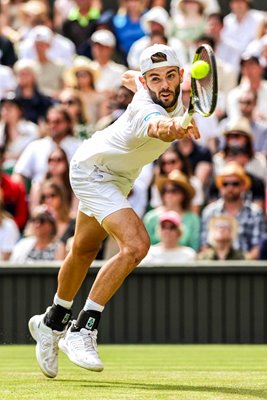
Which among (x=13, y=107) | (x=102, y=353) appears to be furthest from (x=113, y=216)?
(x=13, y=107)

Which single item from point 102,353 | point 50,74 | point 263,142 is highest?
point 50,74

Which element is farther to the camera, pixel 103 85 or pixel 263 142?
pixel 103 85

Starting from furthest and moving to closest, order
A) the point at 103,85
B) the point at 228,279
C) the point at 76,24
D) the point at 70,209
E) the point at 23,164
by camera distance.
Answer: the point at 76,24 < the point at 103,85 < the point at 23,164 < the point at 70,209 < the point at 228,279

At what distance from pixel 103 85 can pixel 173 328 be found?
4788 millimetres

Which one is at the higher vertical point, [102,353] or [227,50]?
→ [227,50]

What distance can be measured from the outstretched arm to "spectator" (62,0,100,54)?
1125 cm

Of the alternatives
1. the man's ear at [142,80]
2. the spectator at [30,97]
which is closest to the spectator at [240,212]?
the spectator at [30,97]

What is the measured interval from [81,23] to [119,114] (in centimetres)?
417

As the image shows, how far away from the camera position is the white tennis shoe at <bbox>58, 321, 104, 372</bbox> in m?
7.70

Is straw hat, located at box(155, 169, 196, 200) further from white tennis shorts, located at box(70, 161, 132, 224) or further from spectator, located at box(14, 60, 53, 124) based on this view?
white tennis shorts, located at box(70, 161, 132, 224)

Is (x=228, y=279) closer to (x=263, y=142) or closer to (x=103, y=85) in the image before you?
(x=263, y=142)

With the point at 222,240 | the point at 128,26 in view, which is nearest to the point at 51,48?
the point at 128,26

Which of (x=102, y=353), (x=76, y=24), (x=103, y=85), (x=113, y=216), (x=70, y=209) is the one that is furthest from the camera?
(x=76, y=24)

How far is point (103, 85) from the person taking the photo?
54.3ft
